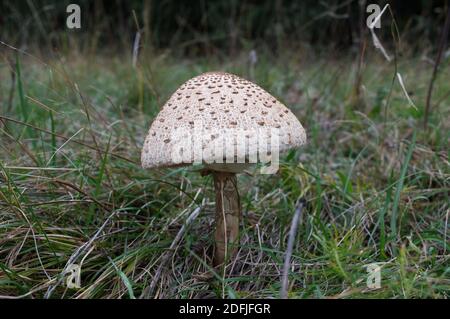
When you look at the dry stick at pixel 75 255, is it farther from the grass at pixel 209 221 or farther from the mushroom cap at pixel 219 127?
the mushroom cap at pixel 219 127

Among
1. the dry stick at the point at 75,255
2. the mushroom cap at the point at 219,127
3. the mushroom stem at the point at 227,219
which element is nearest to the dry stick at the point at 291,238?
the mushroom cap at the point at 219,127

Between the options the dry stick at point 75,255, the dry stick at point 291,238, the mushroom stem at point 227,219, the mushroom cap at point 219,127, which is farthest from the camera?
the mushroom stem at point 227,219

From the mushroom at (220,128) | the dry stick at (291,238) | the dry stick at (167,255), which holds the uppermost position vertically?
the mushroom at (220,128)

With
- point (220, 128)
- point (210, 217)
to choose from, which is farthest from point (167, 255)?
point (220, 128)

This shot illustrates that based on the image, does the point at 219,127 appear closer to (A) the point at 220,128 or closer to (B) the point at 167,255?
(A) the point at 220,128

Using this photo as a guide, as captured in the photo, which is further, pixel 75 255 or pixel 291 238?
pixel 75 255

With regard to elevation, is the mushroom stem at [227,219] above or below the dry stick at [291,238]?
below

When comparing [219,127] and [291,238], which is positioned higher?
[219,127]
